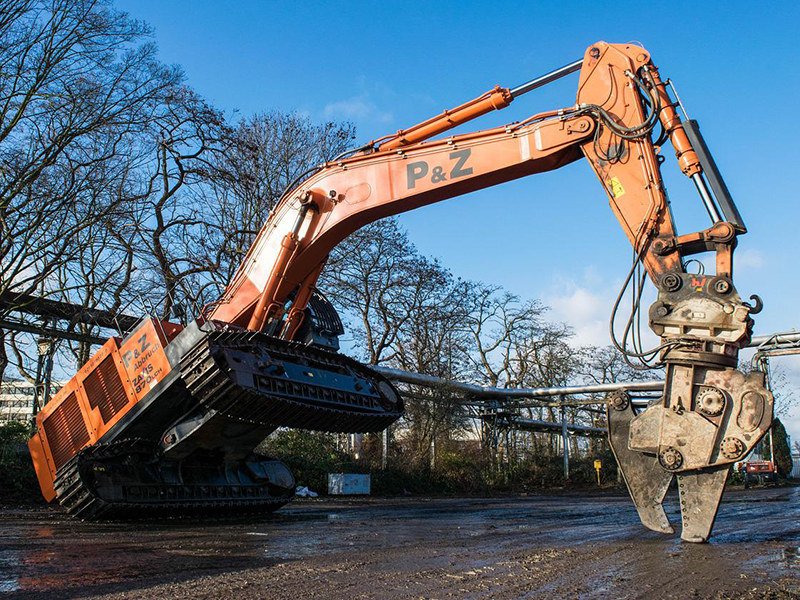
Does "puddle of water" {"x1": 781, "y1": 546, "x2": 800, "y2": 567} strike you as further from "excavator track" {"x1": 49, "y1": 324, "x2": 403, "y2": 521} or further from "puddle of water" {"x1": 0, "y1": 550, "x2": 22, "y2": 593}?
"puddle of water" {"x1": 0, "y1": 550, "x2": 22, "y2": 593}

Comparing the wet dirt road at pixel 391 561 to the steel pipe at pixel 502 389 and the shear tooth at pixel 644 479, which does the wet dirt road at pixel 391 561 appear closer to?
the shear tooth at pixel 644 479

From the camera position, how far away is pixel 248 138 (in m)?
20.4

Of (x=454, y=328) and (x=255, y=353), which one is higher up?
(x=454, y=328)

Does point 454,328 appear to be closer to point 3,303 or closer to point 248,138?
point 248,138

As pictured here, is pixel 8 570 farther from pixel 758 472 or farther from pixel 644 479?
pixel 758 472

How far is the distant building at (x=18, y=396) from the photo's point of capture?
55.2ft

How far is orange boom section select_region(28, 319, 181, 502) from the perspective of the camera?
8.80 m

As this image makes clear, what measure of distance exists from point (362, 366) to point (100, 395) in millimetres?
3506

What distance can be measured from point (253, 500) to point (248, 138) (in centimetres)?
1287

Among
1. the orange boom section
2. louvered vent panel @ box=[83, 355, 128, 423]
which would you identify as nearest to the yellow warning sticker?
the orange boom section

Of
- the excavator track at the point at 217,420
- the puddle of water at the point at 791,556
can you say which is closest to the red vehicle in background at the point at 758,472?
the excavator track at the point at 217,420

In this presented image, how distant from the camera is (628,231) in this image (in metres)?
6.63

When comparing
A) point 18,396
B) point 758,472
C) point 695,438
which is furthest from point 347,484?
point 758,472

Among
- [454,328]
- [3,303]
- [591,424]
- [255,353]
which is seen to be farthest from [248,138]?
[591,424]
